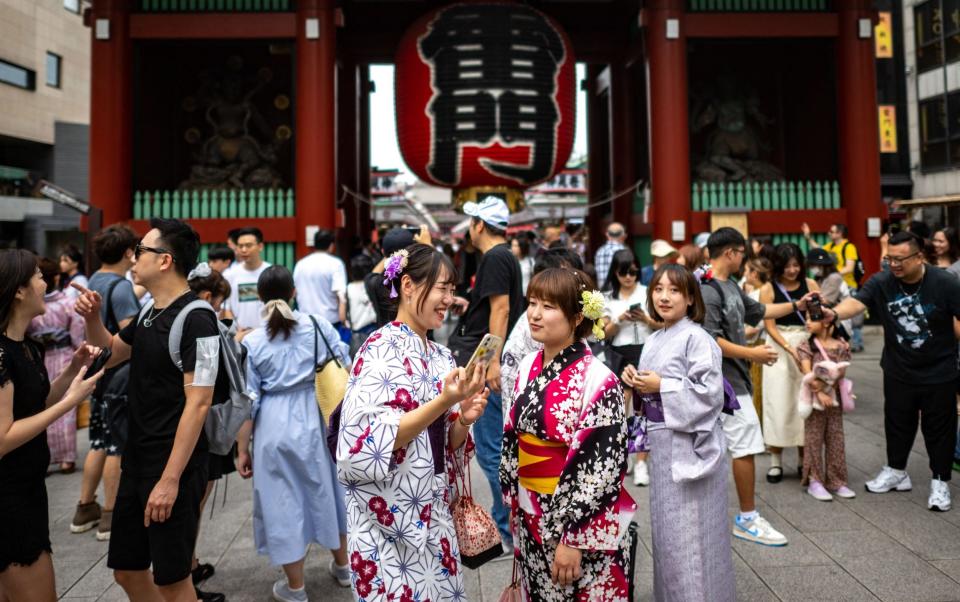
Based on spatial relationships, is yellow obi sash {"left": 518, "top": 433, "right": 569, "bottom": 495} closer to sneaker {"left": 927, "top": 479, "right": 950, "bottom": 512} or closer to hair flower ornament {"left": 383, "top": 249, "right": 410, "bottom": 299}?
hair flower ornament {"left": 383, "top": 249, "right": 410, "bottom": 299}

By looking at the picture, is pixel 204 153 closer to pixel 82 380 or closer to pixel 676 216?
pixel 676 216

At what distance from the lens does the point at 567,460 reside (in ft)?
6.89

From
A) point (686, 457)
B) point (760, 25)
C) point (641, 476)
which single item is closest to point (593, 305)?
point (686, 457)

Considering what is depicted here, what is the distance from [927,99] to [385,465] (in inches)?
928

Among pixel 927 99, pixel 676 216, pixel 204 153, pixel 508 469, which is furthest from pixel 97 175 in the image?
pixel 927 99

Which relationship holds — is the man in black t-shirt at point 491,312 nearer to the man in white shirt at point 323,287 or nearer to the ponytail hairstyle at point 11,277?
the ponytail hairstyle at point 11,277

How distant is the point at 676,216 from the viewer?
10.7 metres

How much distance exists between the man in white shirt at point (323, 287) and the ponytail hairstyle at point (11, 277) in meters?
3.89

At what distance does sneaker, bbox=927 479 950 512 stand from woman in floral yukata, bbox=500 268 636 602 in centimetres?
290

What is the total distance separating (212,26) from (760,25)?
28.5 feet

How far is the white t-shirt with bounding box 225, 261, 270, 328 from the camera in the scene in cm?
579

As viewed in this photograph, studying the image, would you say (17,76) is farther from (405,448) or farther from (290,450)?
(405,448)

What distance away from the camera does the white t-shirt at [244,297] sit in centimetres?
579

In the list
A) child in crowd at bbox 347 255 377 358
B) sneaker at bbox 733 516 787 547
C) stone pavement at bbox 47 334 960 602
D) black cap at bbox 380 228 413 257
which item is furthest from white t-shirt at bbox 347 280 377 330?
sneaker at bbox 733 516 787 547
